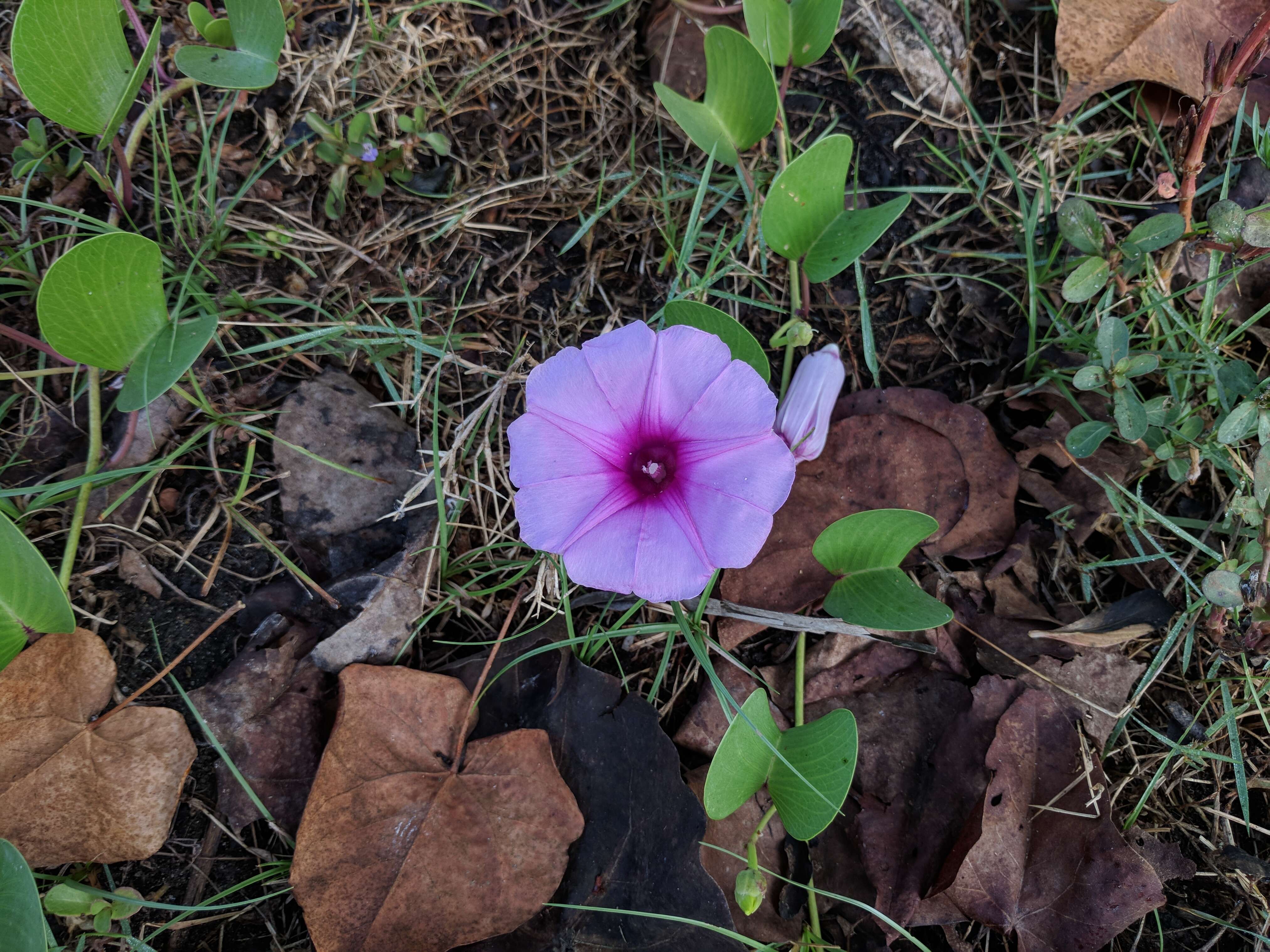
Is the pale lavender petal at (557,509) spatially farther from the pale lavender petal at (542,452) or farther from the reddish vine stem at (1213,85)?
the reddish vine stem at (1213,85)

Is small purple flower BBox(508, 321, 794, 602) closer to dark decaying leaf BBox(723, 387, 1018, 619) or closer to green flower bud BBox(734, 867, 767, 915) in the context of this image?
dark decaying leaf BBox(723, 387, 1018, 619)

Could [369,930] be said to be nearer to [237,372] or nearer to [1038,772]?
[237,372]

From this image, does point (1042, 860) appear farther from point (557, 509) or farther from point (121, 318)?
point (121, 318)

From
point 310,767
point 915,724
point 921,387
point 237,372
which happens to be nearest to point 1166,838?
point 915,724

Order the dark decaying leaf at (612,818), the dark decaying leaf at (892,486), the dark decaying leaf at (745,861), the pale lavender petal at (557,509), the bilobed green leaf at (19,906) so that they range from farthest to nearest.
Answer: the dark decaying leaf at (892,486), the dark decaying leaf at (745,861), the dark decaying leaf at (612,818), the pale lavender petal at (557,509), the bilobed green leaf at (19,906)

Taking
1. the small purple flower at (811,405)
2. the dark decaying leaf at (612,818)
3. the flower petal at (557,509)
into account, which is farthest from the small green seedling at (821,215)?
the dark decaying leaf at (612,818)

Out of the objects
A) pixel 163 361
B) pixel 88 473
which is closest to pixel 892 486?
pixel 163 361
